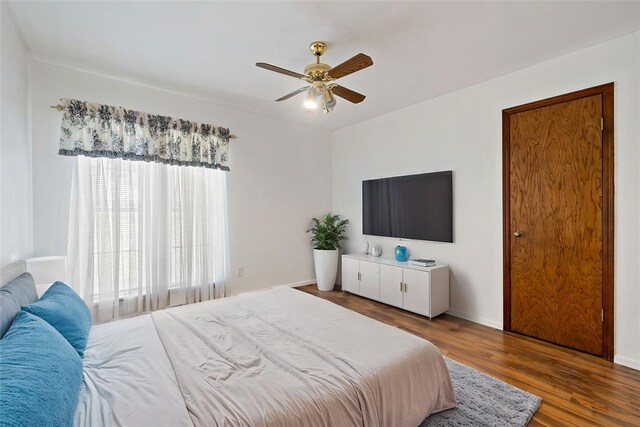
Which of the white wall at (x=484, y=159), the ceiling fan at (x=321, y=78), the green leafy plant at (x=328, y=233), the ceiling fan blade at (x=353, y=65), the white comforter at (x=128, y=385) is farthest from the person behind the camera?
the green leafy plant at (x=328, y=233)

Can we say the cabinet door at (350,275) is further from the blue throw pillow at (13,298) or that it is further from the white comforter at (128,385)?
the blue throw pillow at (13,298)

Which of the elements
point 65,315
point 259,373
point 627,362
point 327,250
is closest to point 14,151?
point 65,315

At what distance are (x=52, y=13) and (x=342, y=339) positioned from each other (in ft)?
9.98

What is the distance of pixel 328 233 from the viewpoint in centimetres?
477

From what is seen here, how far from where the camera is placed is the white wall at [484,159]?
7.86 ft

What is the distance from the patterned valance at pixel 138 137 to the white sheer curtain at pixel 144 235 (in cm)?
12

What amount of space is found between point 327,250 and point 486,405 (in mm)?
3007

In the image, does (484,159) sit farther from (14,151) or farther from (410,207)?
(14,151)

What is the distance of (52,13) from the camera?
2150 millimetres

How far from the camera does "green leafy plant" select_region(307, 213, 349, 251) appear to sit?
15.6 feet

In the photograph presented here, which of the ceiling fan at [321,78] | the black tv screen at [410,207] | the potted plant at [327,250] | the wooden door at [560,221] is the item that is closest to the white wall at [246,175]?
the potted plant at [327,250]

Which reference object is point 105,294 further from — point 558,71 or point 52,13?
point 558,71

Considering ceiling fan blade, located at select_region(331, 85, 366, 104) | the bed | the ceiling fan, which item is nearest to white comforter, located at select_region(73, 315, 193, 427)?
the bed

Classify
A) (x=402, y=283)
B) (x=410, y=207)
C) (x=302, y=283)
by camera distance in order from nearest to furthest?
(x=402, y=283) → (x=410, y=207) → (x=302, y=283)
